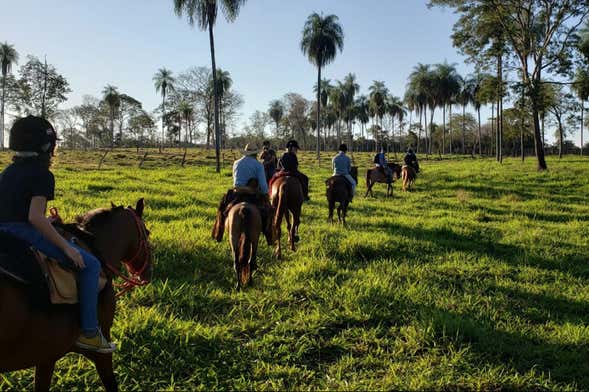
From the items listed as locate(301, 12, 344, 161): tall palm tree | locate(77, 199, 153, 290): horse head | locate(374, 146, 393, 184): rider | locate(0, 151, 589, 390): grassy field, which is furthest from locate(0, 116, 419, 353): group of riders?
locate(301, 12, 344, 161): tall palm tree

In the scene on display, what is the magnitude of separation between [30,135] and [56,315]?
1.29 meters

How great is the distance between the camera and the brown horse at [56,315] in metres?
2.65

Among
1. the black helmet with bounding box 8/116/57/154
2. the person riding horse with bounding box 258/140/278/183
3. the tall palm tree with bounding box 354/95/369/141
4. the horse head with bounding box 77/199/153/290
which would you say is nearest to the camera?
the black helmet with bounding box 8/116/57/154

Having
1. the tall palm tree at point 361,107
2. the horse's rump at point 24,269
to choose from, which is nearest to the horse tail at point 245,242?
the horse's rump at point 24,269

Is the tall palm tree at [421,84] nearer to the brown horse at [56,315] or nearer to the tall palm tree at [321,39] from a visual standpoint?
the tall palm tree at [321,39]

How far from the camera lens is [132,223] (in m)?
3.90

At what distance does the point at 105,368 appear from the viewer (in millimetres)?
3295

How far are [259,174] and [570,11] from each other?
25152 mm

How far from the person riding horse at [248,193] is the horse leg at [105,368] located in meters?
3.26

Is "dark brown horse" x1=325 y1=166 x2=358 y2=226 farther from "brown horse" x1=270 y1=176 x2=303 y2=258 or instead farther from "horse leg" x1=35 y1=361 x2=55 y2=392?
"horse leg" x1=35 y1=361 x2=55 y2=392

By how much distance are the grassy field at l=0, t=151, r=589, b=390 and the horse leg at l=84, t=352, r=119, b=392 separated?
15.1 inches

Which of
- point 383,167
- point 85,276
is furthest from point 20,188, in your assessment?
point 383,167

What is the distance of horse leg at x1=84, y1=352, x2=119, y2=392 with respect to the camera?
3.25 metres

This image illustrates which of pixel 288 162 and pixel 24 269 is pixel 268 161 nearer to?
pixel 288 162
